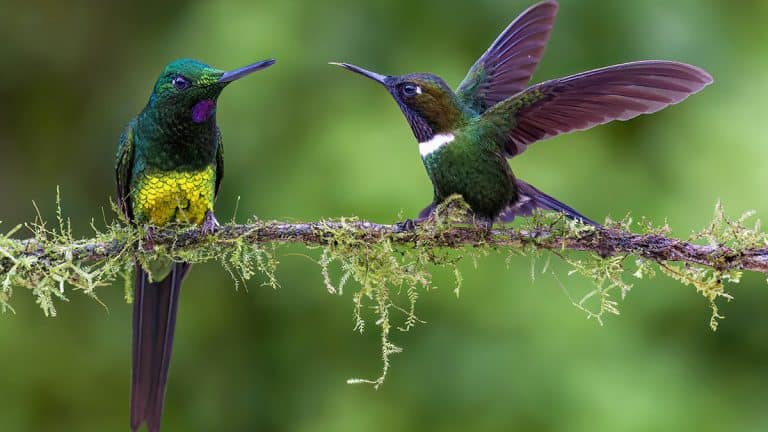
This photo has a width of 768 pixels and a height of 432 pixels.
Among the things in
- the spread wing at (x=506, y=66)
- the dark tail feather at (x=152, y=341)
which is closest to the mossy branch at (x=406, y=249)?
the dark tail feather at (x=152, y=341)

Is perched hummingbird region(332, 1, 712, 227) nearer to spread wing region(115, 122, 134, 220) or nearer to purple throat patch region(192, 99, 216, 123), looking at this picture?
purple throat patch region(192, 99, 216, 123)

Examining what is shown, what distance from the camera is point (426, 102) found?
2.83 meters

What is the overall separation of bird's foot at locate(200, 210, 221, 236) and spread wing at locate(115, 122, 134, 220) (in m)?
0.31

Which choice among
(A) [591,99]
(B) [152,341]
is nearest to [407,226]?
(A) [591,99]

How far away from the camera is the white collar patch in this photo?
284 cm

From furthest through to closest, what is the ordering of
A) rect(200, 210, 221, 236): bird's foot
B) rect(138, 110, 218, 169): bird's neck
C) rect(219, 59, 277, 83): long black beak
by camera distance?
rect(138, 110, 218, 169): bird's neck < rect(200, 210, 221, 236): bird's foot < rect(219, 59, 277, 83): long black beak

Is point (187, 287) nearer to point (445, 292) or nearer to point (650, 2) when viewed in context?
point (445, 292)

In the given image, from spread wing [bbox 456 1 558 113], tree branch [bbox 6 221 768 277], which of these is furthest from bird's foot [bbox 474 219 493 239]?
spread wing [bbox 456 1 558 113]

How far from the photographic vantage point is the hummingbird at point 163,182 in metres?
3.08

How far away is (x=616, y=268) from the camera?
2766 millimetres

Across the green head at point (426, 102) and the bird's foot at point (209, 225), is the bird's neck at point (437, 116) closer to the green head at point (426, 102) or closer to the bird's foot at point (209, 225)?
the green head at point (426, 102)

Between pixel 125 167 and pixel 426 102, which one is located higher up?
pixel 426 102

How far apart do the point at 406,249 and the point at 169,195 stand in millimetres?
959

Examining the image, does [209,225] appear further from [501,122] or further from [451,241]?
[501,122]
